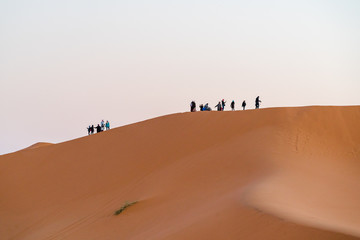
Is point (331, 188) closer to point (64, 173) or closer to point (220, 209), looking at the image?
point (220, 209)

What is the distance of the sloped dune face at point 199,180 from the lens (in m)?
12.6

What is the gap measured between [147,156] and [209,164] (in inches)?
214

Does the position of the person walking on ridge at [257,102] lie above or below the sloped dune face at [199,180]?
above

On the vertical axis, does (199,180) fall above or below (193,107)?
below

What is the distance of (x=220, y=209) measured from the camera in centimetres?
1348

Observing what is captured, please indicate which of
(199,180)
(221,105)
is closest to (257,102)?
(221,105)

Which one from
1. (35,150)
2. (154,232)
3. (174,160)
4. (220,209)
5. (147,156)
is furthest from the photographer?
(35,150)

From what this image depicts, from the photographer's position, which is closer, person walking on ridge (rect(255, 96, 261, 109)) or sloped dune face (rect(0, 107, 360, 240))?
sloped dune face (rect(0, 107, 360, 240))

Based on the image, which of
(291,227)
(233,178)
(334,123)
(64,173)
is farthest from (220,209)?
(64,173)

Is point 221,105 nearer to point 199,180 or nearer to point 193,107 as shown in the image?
point 193,107

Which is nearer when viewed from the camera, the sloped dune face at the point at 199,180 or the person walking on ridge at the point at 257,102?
the sloped dune face at the point at 199,180

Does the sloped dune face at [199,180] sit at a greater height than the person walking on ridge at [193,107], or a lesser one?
lesser

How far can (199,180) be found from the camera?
19.0 m

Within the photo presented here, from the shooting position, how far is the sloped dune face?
12.6 meters
